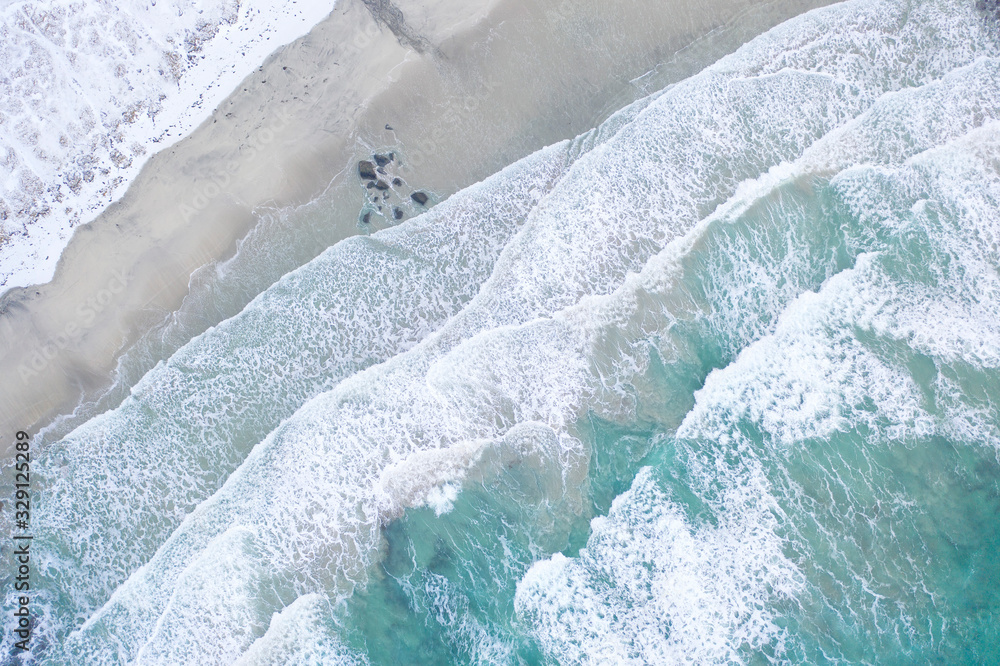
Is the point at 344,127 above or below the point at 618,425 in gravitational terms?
above

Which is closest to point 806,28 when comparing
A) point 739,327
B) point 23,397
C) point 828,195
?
point 828,195

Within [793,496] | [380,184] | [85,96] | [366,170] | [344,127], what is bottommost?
[793,496]

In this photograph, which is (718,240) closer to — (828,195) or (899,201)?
(828,195)

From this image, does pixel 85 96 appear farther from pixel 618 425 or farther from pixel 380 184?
pixel 618 425

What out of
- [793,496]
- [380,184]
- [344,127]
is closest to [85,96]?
[344,127]

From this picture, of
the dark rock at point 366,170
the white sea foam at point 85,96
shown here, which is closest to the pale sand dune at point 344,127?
the dark rock at point 366,170

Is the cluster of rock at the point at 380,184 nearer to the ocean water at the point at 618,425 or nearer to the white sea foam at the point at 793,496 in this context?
the ocean water at the point at 618,425

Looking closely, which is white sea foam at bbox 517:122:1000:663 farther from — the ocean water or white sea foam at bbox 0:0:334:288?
white sea foam at bbox 0:0:334:288
